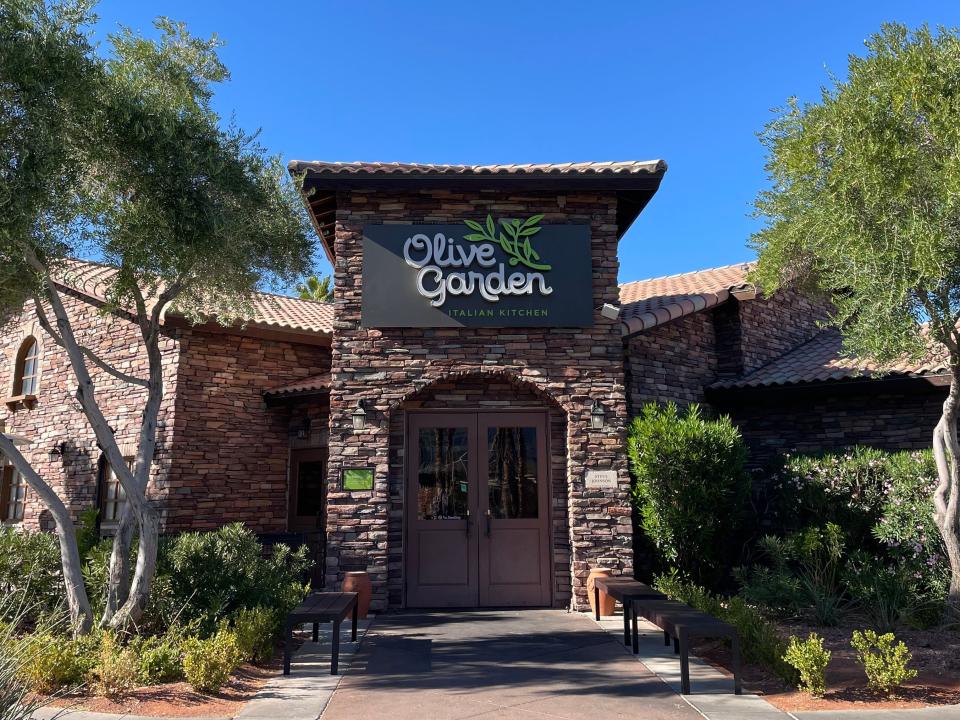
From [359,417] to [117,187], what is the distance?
383 centimetres

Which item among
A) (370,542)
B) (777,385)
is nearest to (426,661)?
(370,542)

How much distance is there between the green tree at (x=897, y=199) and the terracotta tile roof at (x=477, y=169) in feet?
6.94

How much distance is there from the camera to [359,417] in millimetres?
9406

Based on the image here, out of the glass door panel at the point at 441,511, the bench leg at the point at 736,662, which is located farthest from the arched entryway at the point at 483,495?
the bench leg at the point at 736,662

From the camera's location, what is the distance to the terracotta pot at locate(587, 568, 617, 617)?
8805 millimetres

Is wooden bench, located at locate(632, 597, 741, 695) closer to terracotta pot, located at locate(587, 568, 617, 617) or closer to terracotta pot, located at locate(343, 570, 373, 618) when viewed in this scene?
terracotta pot, located at locate(587, 568, 617, 617)

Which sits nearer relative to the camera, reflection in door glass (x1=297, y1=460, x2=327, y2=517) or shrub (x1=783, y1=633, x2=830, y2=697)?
shrub (x1=783, y1=633, x2=830, y2=697)

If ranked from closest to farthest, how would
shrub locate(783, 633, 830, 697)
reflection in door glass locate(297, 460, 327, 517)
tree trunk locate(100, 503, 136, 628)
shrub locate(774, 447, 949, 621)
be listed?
shrub locate(783, 633, 830, 697) → tree trunk locate(100, 503, 136, 628) → shrub locate(774, 447, 949, 621) → reflection in door glass locate(297, 460, 327, 517)

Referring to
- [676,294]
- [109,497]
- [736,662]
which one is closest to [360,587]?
[736,662]

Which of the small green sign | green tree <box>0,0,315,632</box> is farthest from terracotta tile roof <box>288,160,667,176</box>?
the small green sign

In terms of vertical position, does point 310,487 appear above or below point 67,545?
above

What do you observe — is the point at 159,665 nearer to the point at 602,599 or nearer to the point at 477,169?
the point at 602,599

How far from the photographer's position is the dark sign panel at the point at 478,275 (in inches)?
381

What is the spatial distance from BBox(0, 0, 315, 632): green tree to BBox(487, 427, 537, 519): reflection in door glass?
161 inches
